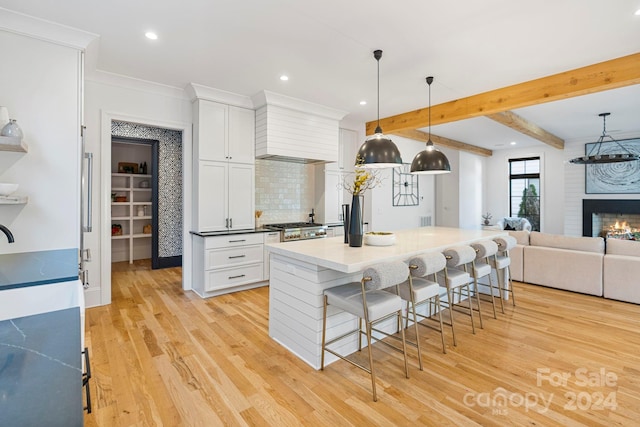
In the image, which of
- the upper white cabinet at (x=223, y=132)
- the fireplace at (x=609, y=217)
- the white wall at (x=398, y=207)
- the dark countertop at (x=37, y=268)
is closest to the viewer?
the dark countertop at (x=37, y=268)

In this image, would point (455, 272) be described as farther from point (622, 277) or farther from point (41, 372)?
point (41, 372)

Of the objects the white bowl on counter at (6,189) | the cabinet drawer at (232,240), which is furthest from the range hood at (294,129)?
the white bowl on counter at (6,189)

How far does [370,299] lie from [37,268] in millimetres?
2103

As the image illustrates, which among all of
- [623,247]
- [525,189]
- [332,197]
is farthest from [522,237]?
[525,189]

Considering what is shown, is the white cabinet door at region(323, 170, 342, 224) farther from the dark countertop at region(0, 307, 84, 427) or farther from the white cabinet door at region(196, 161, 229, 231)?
the dark countertop at region(0, 307, 84, 427)

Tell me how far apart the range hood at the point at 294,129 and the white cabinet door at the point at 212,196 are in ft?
2.14

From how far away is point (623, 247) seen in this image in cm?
399

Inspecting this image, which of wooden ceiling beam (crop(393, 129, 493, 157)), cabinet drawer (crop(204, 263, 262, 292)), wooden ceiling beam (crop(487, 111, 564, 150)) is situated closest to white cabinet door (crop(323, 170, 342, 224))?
wooden ceiling beam (crop(393, 129, 493, 157))

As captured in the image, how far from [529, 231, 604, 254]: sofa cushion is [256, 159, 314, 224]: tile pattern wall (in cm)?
354

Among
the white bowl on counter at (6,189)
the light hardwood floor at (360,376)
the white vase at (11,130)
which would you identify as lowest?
the light hardwood floor at (360,376)

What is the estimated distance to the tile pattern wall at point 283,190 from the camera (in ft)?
16.9

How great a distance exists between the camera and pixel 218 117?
169 inches

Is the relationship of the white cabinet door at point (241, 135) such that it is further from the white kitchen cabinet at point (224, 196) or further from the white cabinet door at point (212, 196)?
the white cabinet door at point (212, 196)

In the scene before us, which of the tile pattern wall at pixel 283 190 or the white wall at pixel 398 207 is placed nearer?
the tile pattern wall at pixel 283 190
